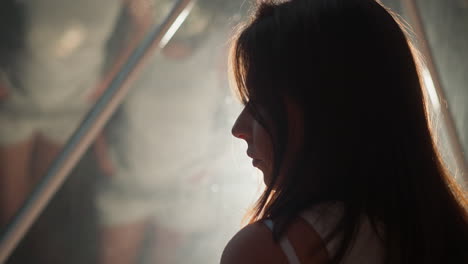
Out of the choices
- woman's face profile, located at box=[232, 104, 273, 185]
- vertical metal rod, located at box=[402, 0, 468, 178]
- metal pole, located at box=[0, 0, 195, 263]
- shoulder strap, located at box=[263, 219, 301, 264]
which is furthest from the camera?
vertical metal rod, located at box=[402, 0, 468, 178]

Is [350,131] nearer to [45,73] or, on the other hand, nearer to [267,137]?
[267,137]

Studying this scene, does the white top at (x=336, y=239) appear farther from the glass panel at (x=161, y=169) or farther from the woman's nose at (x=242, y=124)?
the glass panel at (x=161, y=169)

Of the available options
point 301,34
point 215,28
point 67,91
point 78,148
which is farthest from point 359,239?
point 215,28

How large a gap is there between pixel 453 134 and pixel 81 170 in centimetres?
90

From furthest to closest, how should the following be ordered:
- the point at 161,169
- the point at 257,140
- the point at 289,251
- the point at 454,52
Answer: the point at 454,52 → the point at 161,169 → the point at 257,140 → the point at 289,251

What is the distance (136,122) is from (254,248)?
1.07 metres

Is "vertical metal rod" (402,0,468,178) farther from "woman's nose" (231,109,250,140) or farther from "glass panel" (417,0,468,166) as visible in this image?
"woman's nose" (231,109,250,140)

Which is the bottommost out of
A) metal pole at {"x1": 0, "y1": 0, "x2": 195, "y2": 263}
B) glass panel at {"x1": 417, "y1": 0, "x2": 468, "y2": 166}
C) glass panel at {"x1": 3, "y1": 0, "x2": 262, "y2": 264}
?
glass panel at {"x1": 417, "y1": 0, "x2": 468, "y2": 166}

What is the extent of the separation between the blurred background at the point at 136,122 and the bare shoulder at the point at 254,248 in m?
0.83

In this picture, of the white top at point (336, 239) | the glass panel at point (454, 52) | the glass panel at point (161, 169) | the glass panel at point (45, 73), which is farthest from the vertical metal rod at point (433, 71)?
the white top at point (336, 239)

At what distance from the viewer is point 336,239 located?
35 cm

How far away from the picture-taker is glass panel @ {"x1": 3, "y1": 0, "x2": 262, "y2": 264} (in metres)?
1.27

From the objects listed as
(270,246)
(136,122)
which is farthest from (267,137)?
(136,122)

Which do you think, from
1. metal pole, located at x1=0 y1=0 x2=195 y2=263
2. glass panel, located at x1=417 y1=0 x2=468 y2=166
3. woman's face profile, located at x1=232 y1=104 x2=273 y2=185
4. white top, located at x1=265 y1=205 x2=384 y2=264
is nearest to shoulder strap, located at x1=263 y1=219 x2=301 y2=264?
white top, located at x1=265 y1=205 x2=384 y2=264
